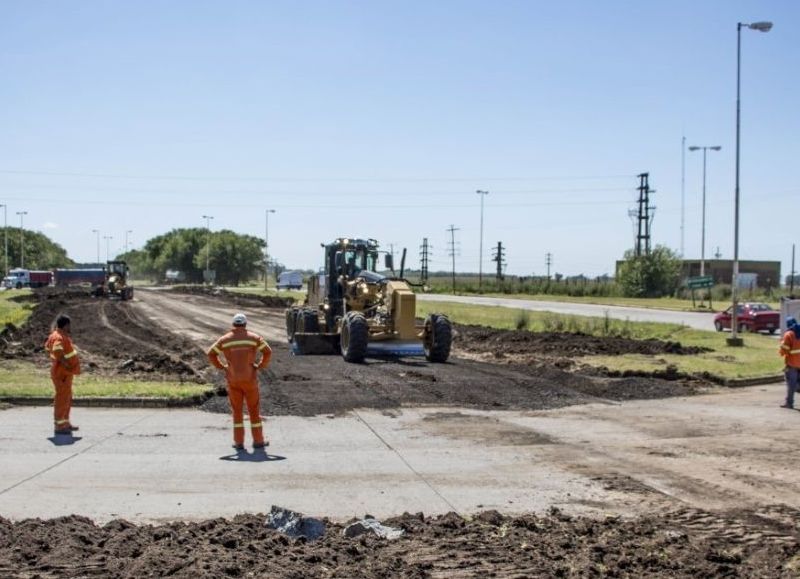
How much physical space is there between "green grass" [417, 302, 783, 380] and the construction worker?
135 inches

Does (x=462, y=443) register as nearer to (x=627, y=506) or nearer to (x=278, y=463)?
(x=278, y=463)

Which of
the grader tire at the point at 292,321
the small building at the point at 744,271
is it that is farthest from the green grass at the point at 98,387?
the small building at the point at 744,271

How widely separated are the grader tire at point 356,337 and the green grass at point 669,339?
6183mm

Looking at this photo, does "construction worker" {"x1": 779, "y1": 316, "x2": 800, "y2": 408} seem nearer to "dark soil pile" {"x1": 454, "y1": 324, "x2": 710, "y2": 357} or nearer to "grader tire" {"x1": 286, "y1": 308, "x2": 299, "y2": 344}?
"dark soil pile" {"x1": 454, "y1": 324, "x2": 710, "y2": 357}

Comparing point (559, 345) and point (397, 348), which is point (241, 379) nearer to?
point (397, 348)

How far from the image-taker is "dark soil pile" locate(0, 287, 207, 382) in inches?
856

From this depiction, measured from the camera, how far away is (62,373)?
1328 centimetres

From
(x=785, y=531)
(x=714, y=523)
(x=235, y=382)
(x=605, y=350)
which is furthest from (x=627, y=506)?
(x=605, y=350)

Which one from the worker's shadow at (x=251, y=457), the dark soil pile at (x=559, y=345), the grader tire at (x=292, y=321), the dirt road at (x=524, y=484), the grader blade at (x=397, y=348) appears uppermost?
the grader tire at (x=292, y=321)

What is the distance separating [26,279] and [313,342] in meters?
91.7

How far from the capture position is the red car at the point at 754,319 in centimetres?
3941

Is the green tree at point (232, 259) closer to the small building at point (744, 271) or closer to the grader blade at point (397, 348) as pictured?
the small building at point (744, 271)

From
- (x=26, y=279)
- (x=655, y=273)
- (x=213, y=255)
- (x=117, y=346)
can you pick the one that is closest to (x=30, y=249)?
(x=213, y=255)

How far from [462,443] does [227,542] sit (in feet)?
19.1
